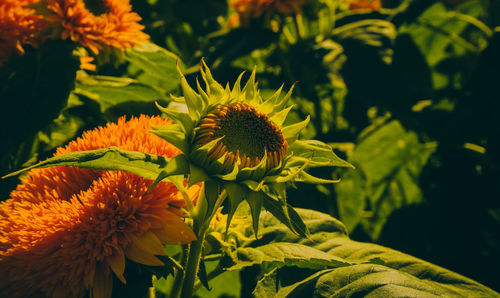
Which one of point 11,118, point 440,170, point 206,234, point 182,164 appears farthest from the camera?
point 440,170

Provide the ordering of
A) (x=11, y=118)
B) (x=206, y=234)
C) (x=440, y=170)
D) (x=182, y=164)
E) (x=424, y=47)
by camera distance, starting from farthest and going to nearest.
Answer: (x=424, y=47)
(x=440, y=170)
(x=11, y=118)
(x=206, y=234)
(x=182, y=164)

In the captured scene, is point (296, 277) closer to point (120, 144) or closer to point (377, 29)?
point (120, 144)

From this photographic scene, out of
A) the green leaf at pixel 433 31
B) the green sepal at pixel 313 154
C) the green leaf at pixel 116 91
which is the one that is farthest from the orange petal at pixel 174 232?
the green leaf at pixel 433 31

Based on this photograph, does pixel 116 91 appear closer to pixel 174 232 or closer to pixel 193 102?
pixel 193 102

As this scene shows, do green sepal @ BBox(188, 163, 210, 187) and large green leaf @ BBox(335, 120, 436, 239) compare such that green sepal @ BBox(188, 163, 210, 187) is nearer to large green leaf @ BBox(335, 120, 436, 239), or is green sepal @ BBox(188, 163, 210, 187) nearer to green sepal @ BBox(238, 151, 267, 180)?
green sepal @ BBox(238, 151, 267, 180)

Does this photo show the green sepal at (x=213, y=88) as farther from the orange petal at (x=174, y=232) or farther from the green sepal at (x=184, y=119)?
the orange petal at (x=174, y=232)

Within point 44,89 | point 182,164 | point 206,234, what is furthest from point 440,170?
point 44,89

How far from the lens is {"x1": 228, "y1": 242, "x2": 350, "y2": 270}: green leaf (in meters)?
0.70

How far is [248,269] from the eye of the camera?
1007 millimetres

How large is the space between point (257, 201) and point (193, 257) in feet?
0.63

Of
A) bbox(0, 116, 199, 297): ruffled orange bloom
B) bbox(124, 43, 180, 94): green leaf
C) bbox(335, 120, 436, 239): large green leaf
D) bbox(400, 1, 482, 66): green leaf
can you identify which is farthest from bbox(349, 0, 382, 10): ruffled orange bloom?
bbox(0, 116, 199, 297): ruffled orange bloom

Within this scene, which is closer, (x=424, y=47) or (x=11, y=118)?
(x=11, y=118)

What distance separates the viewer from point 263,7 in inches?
62.4

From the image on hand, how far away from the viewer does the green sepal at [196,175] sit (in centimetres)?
64
